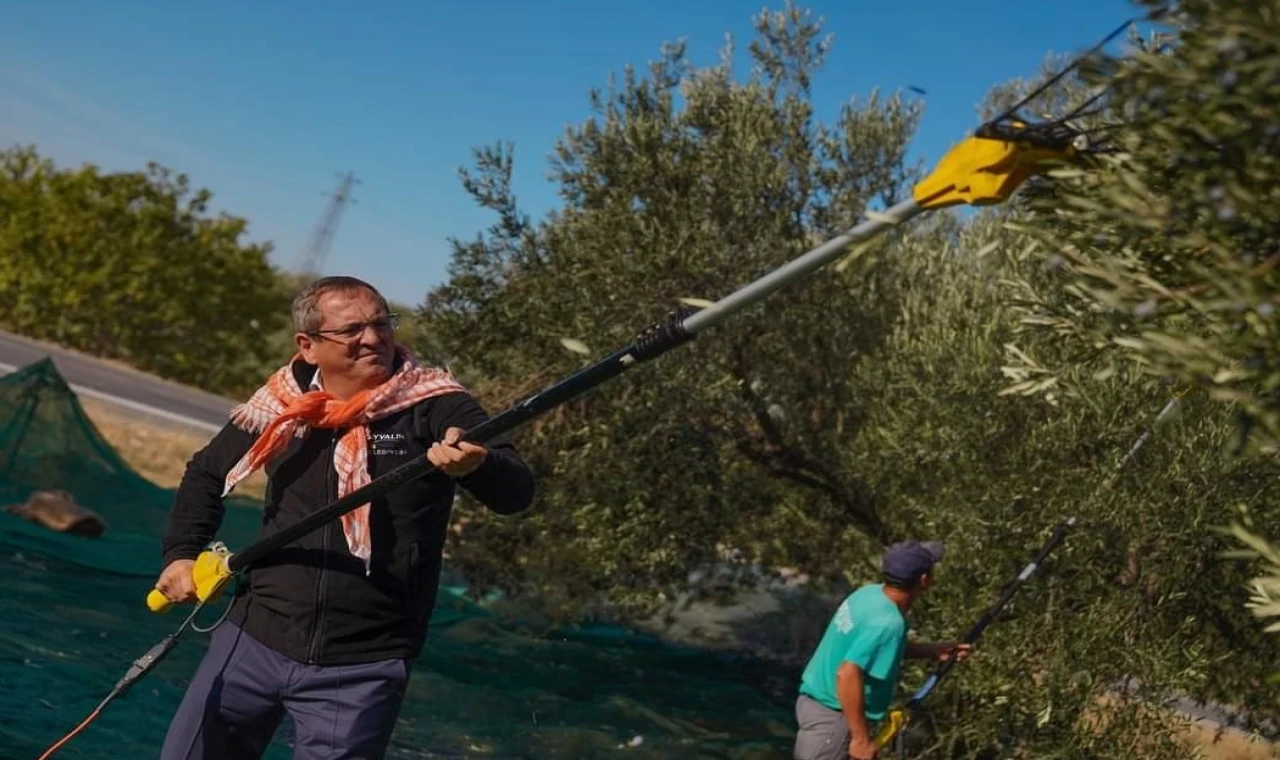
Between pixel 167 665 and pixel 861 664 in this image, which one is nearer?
pixel 861 664

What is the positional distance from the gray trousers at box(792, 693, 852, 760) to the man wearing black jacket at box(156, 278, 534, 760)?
2873mm

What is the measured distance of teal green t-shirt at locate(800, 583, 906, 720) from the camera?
6.19 m

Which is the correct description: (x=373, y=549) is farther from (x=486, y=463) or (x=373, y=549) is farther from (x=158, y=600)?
(x=158, y=600)

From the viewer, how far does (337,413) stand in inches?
164

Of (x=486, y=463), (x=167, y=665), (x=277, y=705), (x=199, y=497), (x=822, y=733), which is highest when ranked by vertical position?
(x=486, y=463)

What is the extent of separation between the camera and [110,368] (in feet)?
94.4

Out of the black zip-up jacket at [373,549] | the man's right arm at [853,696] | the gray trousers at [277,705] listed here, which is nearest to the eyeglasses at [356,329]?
the black zip-up jacket at [373,549]

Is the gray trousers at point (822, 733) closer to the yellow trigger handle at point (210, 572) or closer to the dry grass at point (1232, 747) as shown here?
the yellow trigger handle at point (210, 572)

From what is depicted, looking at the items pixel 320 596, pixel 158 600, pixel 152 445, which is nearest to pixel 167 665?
pixel 158 600

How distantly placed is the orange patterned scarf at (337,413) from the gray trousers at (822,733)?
3.07m

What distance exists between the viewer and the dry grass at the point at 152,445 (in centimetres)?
1814

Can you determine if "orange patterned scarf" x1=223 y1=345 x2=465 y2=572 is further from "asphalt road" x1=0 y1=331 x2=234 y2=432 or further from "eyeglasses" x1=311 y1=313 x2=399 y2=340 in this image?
"asphalt road" x1=0 y1=331 x2=234 y2=432

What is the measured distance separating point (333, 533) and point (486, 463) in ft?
1.78

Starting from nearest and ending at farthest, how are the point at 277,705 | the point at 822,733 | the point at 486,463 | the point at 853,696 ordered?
1. the point at 486,463
2. the point at 277,705
3. the point at 853,696
4. the point at 822,733
